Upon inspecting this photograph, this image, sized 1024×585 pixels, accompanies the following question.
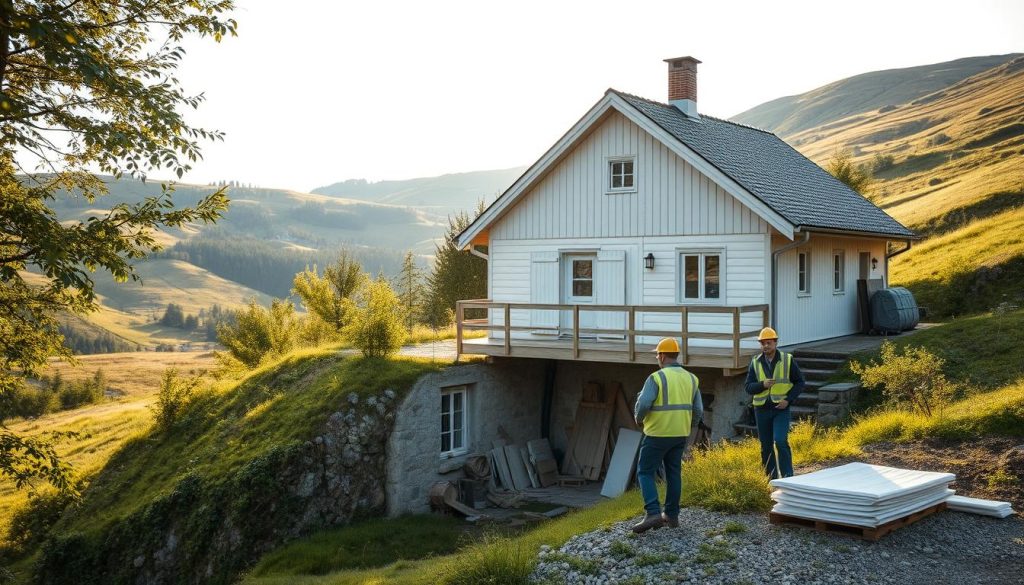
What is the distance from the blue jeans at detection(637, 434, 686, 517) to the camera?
9.15 metres

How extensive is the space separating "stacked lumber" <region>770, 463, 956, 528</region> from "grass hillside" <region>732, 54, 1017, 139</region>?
430 ft

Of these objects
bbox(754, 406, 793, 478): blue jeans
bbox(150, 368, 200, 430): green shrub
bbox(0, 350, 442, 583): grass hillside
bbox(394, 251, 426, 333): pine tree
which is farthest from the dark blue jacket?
bbox(394, 251, 426, 333): pine tree

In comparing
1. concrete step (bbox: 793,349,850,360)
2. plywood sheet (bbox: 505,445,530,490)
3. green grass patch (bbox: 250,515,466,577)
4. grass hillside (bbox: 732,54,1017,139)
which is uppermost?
grass hillside (bbox: 732,54,1017,139)

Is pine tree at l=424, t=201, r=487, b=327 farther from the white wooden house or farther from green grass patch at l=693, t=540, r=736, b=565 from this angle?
green grass patch at l=693, t=540, r=736, b=565

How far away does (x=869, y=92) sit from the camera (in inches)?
5723

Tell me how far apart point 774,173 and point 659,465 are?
13170 mm

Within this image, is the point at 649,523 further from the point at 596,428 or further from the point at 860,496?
the point at 596,428

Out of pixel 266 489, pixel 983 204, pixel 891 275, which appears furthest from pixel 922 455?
pixel 983 204

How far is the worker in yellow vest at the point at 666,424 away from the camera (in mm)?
9055

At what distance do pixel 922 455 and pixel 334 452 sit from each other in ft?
34.0

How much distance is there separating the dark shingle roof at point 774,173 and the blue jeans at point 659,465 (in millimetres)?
8903

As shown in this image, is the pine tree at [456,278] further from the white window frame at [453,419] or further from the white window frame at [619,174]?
the white window frame at [453,419]

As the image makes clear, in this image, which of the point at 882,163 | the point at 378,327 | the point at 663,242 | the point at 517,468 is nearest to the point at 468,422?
the point at 517,468

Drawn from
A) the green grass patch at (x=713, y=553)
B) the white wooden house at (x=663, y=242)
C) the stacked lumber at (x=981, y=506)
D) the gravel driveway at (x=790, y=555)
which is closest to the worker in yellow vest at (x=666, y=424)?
the gravel driveway at (x=790, y=555)
